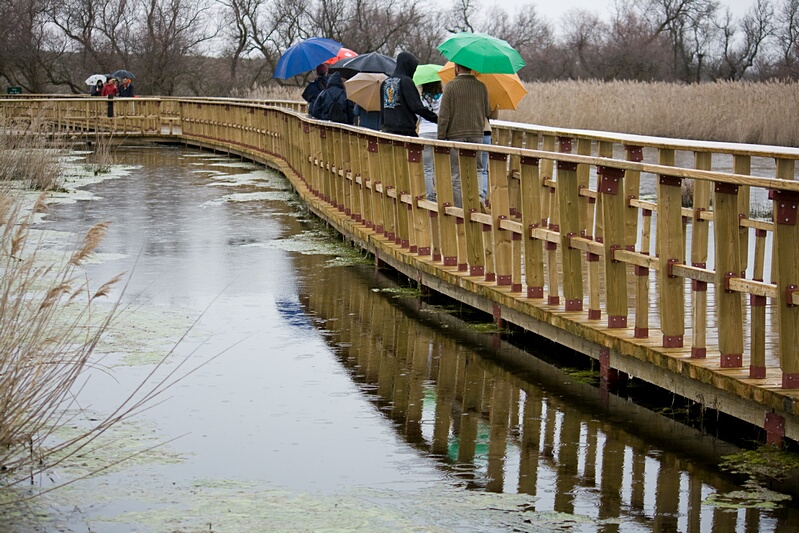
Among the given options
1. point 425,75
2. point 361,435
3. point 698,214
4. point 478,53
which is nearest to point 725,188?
point 361,435

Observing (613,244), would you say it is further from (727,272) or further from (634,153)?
(634,153)

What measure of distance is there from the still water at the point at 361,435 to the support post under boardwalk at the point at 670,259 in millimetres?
510

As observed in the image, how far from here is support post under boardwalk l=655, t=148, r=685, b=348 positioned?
7.90 metres

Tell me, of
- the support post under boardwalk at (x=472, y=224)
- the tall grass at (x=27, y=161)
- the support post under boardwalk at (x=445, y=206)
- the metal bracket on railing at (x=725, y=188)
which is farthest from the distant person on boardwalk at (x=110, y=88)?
the metal bracket on railing at (x=725, y=188)

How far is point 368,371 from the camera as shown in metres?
9.12

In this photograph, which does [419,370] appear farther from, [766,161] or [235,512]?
[766,161]

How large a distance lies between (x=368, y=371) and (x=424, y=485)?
2678 millimetres

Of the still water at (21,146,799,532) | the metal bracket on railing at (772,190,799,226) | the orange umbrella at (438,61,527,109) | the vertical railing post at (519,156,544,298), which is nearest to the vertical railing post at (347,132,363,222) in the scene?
the orange umbrella at (438,61,527,109)

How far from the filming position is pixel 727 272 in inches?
287

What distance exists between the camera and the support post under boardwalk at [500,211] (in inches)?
407

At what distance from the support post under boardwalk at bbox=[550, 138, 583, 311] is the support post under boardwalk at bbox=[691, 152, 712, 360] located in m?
1.03

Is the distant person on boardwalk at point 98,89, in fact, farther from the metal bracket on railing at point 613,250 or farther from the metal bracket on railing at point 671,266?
the metal bracket on railing at point 671,266

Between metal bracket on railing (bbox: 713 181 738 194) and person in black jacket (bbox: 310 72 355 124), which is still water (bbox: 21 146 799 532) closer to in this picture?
metal bracket on railing (bbox: 713 181 738 194)

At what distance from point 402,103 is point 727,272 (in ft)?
25.6
